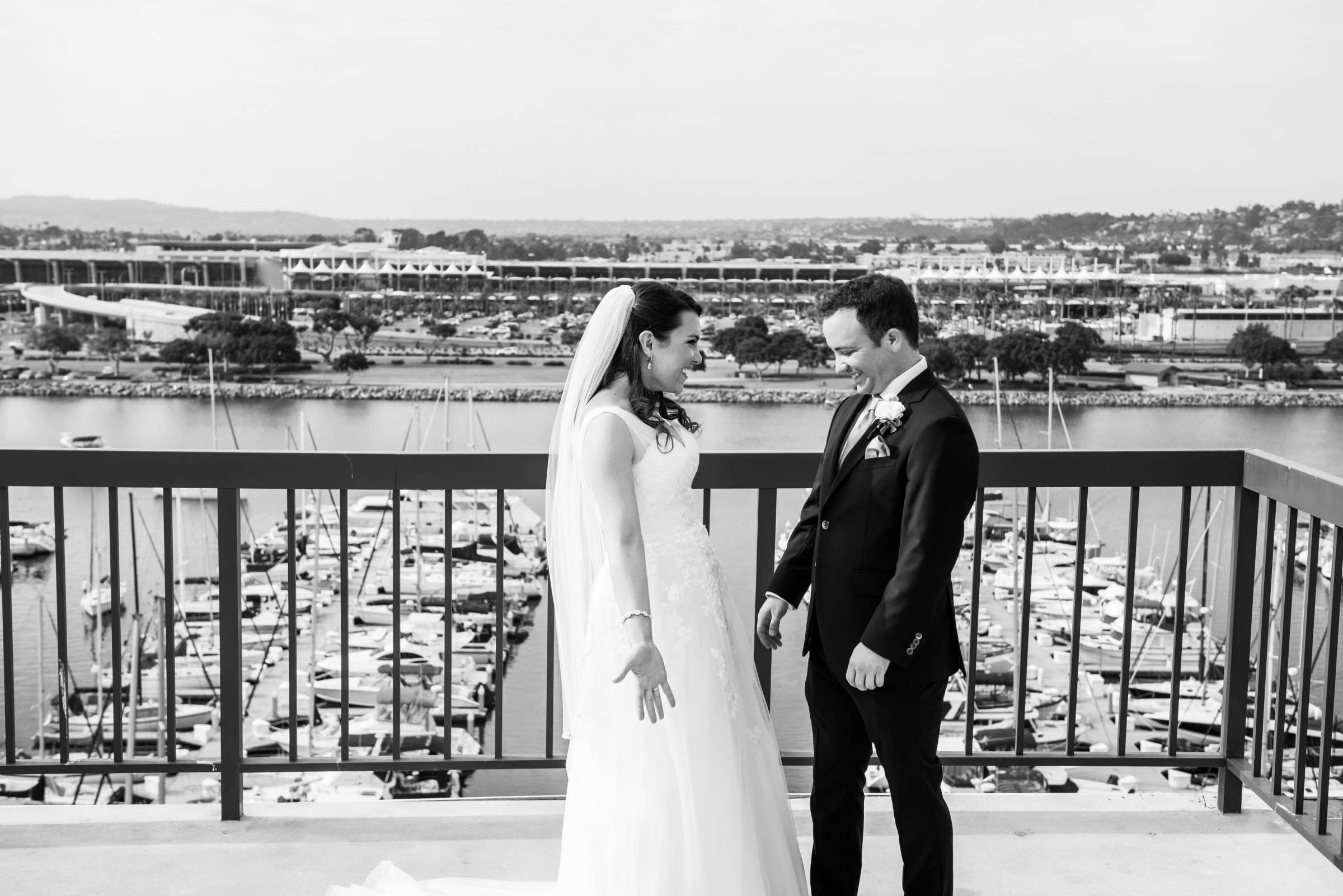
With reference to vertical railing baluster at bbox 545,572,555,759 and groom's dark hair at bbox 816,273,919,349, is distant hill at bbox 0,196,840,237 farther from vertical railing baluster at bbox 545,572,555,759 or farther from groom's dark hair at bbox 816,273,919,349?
groom's dark hair at bbox 816,273,919,349

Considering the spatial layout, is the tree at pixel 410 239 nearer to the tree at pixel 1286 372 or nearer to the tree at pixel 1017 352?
the tree at pixel 1017 352

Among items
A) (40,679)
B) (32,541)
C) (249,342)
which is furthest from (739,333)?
(40,679)

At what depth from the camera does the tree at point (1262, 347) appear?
6169cm

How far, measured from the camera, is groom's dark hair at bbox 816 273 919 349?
221 centimetres

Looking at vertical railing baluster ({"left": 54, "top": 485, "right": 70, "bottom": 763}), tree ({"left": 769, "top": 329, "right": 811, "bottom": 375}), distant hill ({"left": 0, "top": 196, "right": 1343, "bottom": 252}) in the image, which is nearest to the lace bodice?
vertical railing baluster ({"left": 54, "top": 485, "right": 70, "bottom": 763})

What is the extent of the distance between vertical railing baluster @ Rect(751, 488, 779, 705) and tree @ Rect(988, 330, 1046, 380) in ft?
182

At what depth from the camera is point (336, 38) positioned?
85.2 m

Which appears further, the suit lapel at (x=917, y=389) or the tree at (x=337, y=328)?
the tree at (x=337, y=328)

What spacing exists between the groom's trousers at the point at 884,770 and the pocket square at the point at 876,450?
0.40 metres

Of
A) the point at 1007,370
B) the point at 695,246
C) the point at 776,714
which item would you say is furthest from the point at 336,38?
the point at 776,714

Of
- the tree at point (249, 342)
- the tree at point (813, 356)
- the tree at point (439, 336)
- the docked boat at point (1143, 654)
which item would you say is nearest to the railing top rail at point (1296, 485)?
the docked boat at point (1143, 654)

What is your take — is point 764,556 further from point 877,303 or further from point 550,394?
point 550,394

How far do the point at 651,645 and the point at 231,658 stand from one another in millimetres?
1299

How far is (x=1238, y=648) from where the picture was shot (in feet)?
10.4
